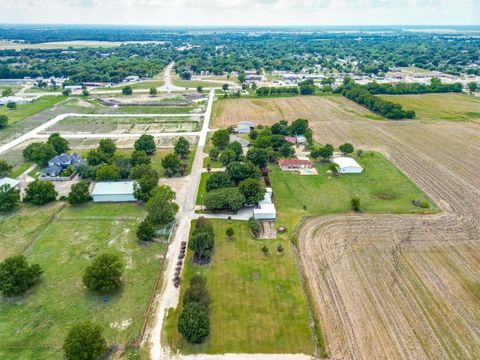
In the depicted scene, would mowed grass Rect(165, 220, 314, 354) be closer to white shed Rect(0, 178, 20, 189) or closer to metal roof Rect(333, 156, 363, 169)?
metal roof Rect(333, 156, 363, 169)

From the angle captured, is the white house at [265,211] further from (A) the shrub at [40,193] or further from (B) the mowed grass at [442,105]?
(B) the mowed grass at [442,105]

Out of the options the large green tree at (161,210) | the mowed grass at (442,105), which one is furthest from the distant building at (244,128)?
the mowed grass at (442,105)

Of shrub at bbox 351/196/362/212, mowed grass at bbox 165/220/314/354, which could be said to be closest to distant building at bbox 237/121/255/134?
shrub at bbox 351/196/362/212

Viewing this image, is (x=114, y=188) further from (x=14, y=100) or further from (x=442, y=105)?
(x=442, y=105)

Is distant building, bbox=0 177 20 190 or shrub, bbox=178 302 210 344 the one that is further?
distant building, bbox=0 177 20 190

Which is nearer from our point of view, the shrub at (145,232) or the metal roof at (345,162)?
the shrub at (145,232)

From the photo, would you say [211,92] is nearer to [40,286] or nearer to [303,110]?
[303,110]

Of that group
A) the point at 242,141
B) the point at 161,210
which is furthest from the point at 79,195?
the point at 242,141
